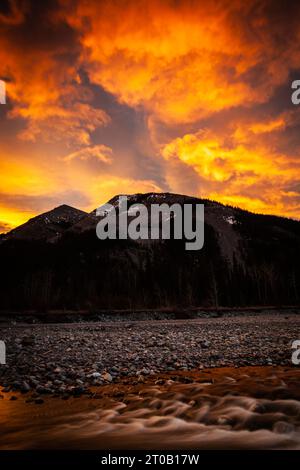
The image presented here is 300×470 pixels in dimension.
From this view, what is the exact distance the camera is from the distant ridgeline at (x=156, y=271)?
282ft

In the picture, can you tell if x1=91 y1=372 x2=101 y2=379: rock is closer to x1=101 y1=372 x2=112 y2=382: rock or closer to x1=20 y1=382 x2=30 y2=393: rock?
x1=101 y1=372 x2=112 y2=382: rock

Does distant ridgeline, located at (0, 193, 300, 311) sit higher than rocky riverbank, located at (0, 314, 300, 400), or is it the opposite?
distant ridgeline, located at (0, 193, 300, 311)

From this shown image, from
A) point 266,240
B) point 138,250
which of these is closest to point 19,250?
point 138,250

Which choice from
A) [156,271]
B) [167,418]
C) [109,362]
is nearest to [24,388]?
[109,362]

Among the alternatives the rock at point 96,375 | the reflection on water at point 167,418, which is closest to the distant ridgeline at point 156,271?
the rock at point 96,375

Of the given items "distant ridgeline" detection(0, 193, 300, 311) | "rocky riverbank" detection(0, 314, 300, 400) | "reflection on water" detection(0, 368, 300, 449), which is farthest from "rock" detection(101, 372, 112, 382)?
"distant ridgeline" detection(0, 193, 300, 311)

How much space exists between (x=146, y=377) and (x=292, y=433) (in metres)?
4.41

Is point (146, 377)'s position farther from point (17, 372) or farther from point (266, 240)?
point (266, 240)

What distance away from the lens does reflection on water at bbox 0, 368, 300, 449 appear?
12.5ft

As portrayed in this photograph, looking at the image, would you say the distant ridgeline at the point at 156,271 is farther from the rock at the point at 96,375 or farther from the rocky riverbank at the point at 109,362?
the rock at the point at 96,375

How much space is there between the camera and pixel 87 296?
8912cm

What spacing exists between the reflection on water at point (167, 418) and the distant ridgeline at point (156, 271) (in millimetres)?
64700

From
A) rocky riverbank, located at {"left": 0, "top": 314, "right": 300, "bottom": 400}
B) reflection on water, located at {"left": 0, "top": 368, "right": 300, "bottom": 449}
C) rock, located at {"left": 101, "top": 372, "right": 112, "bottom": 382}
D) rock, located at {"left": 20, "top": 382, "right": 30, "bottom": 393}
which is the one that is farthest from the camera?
rock, located at {"left": 101, "top": 372, "right": 112, "bottom": 382}

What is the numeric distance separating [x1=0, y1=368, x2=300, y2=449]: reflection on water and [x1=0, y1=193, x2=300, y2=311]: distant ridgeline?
212 ft
